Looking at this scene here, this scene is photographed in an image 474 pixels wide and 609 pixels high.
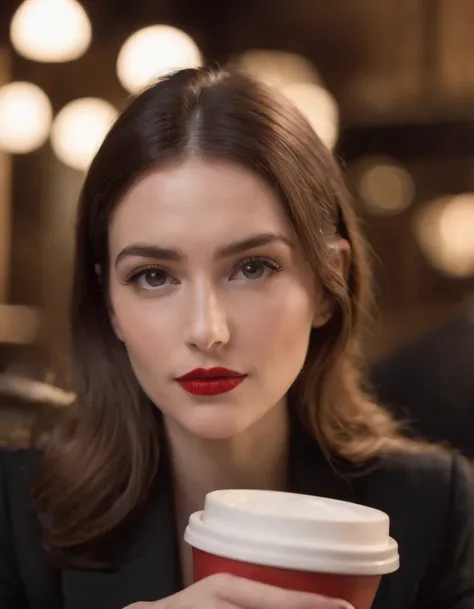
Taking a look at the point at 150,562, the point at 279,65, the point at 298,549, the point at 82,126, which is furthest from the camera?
the point at 279,65

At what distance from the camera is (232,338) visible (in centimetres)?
81

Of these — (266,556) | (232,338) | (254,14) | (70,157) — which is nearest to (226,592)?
(266,556)

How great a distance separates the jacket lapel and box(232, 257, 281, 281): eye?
247 millimetres

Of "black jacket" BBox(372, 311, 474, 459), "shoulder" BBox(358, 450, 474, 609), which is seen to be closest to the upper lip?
"shoulder" BBox(358, 450, 474, 609)

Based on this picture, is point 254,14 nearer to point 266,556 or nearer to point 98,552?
point 98,552

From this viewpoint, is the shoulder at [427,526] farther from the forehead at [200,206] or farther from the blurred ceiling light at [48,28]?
the blurred ceiling light at [48,28]

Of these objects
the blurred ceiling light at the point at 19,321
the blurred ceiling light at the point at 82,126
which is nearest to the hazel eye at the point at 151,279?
the blurred ceiling light at the point at 82,126

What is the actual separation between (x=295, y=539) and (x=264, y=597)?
43 mm

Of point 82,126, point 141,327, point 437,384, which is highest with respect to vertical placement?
point 82,126

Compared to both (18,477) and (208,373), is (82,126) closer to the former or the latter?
(18,477)

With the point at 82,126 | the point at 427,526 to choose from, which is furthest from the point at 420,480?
the point at 82,126

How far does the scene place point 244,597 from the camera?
0.64 m

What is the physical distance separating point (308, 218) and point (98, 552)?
0.37m

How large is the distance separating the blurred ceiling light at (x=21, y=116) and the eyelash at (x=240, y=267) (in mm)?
2257
